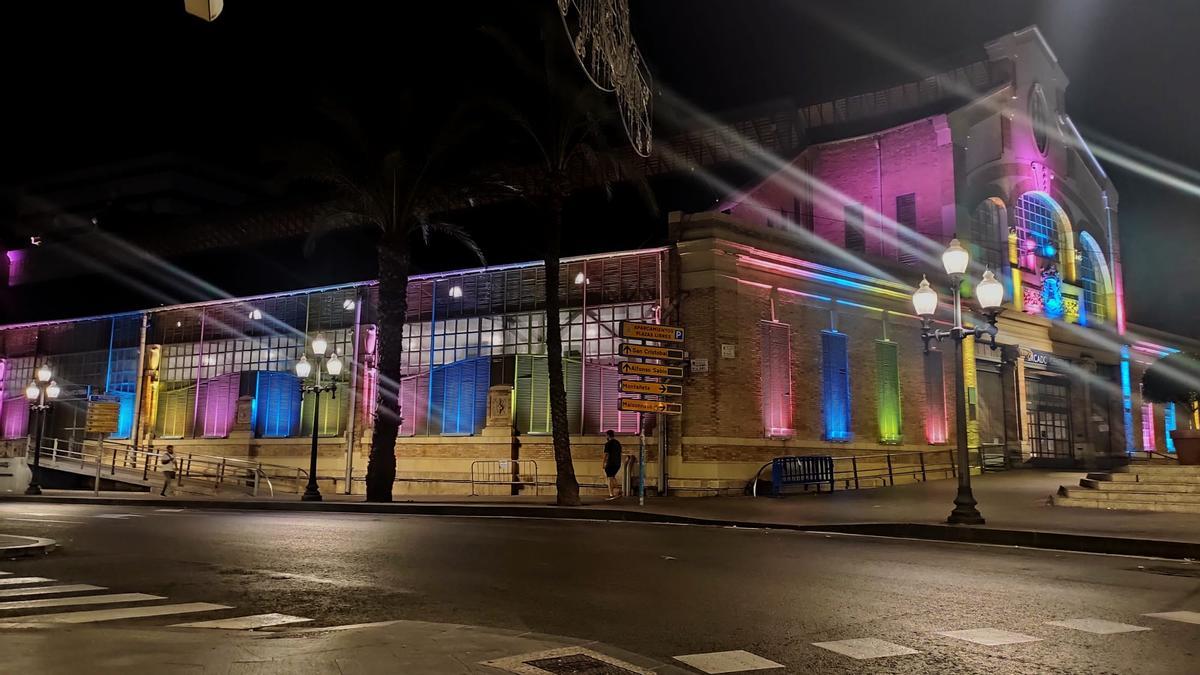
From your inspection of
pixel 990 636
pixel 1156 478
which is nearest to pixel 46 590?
pixel 990 636

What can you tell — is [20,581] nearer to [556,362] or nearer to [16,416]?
[556,362]

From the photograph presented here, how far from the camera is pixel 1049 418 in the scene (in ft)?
119

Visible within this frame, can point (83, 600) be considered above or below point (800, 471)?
below

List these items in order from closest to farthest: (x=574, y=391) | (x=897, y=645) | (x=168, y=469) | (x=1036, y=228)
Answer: (x=897, y=645) < (x=574, y=391) < (x=168, y=469) < (x=1036, y=228)

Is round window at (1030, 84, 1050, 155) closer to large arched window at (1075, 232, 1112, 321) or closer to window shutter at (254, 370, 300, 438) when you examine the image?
large arched window at (1075, 232, 1112, 321)

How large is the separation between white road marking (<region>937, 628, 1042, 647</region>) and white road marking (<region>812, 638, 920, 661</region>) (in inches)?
26.1

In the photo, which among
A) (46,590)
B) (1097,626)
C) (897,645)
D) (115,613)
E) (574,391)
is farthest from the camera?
(574,391)

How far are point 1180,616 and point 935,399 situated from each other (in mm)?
22832

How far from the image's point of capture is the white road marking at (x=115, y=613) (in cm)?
719

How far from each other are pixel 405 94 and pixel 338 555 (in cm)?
1546

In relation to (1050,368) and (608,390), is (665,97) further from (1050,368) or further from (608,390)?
(1050,368)

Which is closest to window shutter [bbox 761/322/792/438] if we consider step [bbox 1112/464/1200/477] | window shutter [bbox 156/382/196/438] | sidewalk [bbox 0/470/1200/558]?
sidewalk [bbox 0/470/1200/558]

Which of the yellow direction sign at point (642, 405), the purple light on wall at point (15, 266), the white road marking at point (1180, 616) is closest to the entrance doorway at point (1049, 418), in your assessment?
the yellow direction sign at point (642, 405)

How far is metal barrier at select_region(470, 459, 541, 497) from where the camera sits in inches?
Result: 1050
